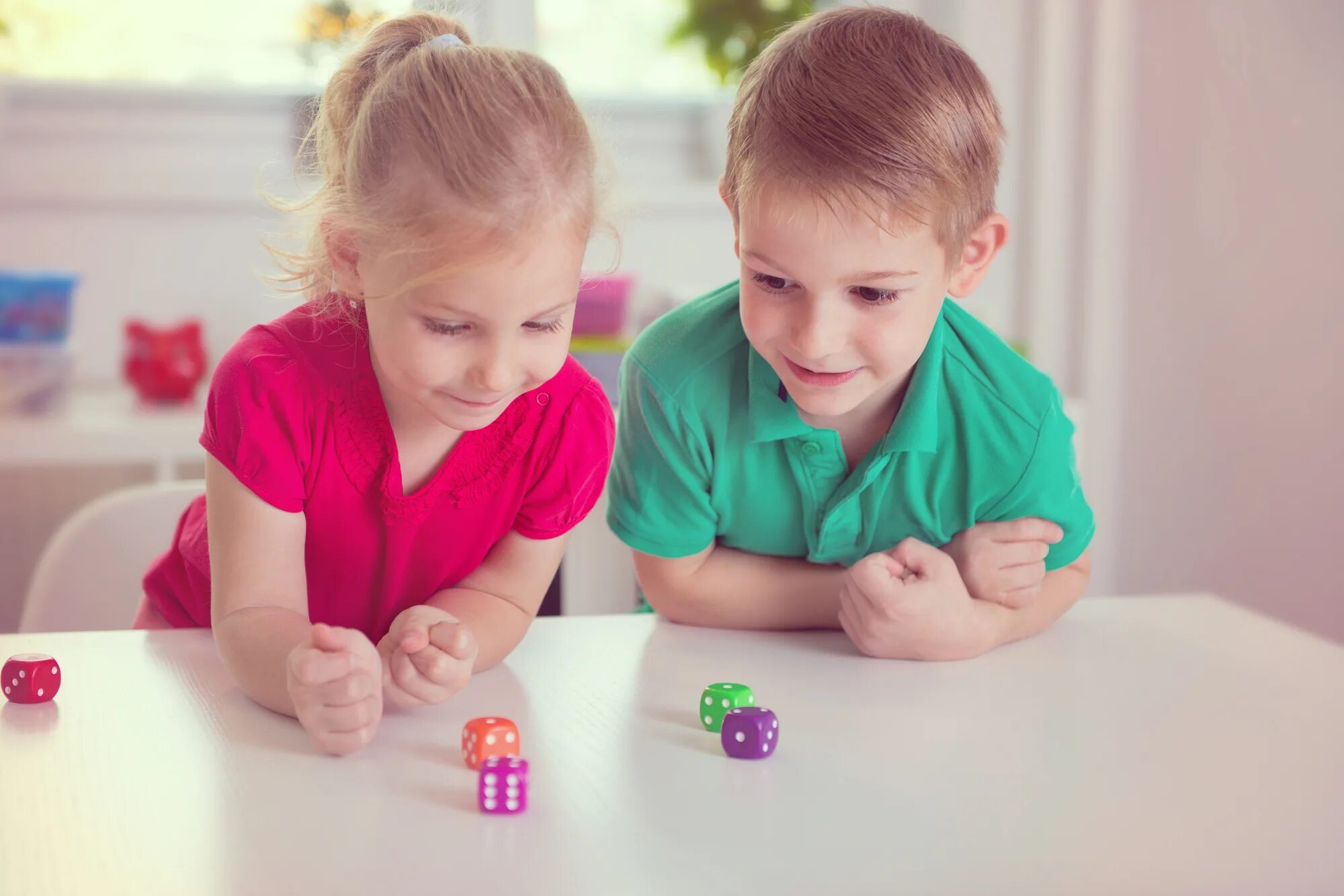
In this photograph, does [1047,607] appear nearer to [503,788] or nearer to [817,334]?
[817,334]

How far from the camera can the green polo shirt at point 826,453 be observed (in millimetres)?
973

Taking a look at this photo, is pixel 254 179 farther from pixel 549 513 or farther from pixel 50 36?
pixel 549 513

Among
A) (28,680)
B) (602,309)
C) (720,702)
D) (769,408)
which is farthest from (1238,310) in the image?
(28,680)

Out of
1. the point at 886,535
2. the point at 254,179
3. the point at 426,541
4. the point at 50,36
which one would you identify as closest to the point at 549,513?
the point at 426,541

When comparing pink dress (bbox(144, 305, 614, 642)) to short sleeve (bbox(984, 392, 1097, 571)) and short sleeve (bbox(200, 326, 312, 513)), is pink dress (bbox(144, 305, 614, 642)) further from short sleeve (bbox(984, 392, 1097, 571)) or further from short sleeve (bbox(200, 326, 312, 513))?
short sleeve (bbox(984, 392, 1097, 571))

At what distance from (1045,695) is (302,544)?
0.49m

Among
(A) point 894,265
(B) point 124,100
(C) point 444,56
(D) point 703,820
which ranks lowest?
(D) point 703,820

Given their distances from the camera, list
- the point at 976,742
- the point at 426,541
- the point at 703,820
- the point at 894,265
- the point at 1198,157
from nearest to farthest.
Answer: the point at 703,820, the point at 976,742, the point at 894,265, the point at 426,541, the point at 1198,157

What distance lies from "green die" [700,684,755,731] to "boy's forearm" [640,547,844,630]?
228 mm

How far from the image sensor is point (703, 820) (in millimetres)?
626

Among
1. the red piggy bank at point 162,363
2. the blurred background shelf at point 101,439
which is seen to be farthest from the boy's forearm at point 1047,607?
the red piggy bank at point 162,363

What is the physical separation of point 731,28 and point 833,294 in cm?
155

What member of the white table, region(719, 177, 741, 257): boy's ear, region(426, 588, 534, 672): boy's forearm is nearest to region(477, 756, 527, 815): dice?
the white table

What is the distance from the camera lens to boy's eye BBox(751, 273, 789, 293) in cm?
87
